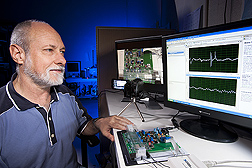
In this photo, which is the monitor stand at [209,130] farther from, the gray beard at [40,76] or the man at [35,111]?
the gray beard at [40,76]

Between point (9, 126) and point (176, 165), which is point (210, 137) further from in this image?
point (9, 126)

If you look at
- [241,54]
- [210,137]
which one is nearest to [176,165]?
→ [210,137]

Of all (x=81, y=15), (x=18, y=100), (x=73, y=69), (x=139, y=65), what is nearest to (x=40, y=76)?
(x=18, y=100)

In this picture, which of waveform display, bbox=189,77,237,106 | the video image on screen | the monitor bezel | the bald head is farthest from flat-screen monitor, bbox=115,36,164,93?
the bald head

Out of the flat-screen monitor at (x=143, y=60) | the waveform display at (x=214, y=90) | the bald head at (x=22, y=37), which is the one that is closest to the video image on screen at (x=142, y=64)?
the flat-screen monitor at (x=143, y=60)

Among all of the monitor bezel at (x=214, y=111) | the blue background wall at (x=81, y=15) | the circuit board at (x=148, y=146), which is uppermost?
the blue background wall at (x=81, y=15)

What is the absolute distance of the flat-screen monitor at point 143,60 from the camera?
129cm

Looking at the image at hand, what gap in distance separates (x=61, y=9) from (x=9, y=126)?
441 cm

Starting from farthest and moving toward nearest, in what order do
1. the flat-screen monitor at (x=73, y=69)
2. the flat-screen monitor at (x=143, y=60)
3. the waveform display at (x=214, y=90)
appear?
the flat-screen monitor at (x=73, y=69)
the flat-screen monitor at (x=143, y=60)
the waveform display at (x=214, y=90)

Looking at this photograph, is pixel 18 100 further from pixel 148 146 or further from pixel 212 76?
pixel 212 76

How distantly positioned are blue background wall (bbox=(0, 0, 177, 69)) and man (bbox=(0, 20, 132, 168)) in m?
3.80

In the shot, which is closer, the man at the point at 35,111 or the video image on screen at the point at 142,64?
the man at the point at 35,111

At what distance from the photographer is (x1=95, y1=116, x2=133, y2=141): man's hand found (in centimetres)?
77

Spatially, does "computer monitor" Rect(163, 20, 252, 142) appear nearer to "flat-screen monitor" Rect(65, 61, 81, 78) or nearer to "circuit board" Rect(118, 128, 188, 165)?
"circuit board" Rect(118, 128, 188, 165)
